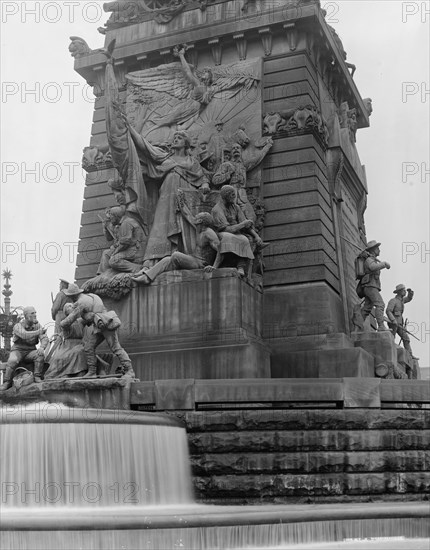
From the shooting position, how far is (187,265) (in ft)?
74.4

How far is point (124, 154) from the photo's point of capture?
24.1 metres

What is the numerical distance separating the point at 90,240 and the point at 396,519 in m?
14.9

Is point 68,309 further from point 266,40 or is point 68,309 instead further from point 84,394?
point 266,40

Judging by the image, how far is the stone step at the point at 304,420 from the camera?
58.3 ft

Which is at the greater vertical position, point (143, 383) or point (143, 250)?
point (143, 250)

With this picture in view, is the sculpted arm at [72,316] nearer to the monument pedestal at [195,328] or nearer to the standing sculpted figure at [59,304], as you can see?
the monument pedestal at [195,328]

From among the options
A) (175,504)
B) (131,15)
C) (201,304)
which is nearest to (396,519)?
(175,504)

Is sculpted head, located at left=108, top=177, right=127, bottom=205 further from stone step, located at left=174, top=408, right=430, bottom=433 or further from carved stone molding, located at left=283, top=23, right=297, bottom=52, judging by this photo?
stone step, located at left=174, top=408, right=430, bottom=433

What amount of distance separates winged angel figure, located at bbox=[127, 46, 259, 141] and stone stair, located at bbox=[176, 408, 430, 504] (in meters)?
11.1

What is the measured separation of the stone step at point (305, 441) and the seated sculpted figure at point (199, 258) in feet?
19.4

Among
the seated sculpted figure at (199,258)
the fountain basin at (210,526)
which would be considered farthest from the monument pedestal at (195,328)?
the fountain basin at (210,526)

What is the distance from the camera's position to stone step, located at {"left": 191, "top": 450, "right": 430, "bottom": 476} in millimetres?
17391

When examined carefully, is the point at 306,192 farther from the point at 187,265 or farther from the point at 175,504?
the point at 175,504

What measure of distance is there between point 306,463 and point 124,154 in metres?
10.6
